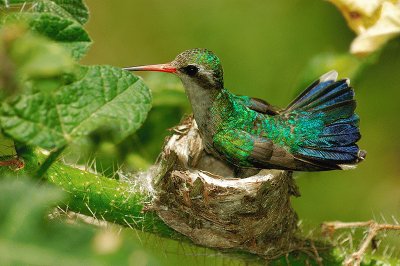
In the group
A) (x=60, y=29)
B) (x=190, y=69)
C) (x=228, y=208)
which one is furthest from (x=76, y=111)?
(x=190, y=69)

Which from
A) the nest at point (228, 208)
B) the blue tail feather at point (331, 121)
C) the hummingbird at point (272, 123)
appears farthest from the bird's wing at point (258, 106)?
the nest at point (228, 208)

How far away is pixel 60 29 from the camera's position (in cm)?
101

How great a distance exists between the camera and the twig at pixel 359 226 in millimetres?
1720

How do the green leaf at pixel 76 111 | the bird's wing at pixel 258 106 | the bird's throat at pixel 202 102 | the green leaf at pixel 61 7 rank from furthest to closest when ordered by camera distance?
the bird's wing at pixel 258 106, the bird's throat at pixel 202 102, the green leaf at pixel 61 7, the green leaf at pixel 76 111

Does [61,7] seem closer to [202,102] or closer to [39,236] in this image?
[39,236]

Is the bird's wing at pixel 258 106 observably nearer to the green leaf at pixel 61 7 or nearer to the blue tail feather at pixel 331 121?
the blue tail feather at pixel 331 121

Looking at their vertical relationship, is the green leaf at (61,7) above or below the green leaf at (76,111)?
above

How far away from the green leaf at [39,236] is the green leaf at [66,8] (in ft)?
1.73

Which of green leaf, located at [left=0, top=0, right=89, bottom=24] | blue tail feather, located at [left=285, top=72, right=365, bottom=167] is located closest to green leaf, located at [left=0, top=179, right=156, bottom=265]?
green leaf, located at [left=0, top=0, right=89, bottom=24]

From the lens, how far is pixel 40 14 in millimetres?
983

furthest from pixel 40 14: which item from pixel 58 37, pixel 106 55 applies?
pixel 106 55

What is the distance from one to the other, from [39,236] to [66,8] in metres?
0.66

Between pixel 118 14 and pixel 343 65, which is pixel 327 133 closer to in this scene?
pixel 343 65

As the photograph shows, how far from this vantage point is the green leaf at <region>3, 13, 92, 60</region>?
97cm
